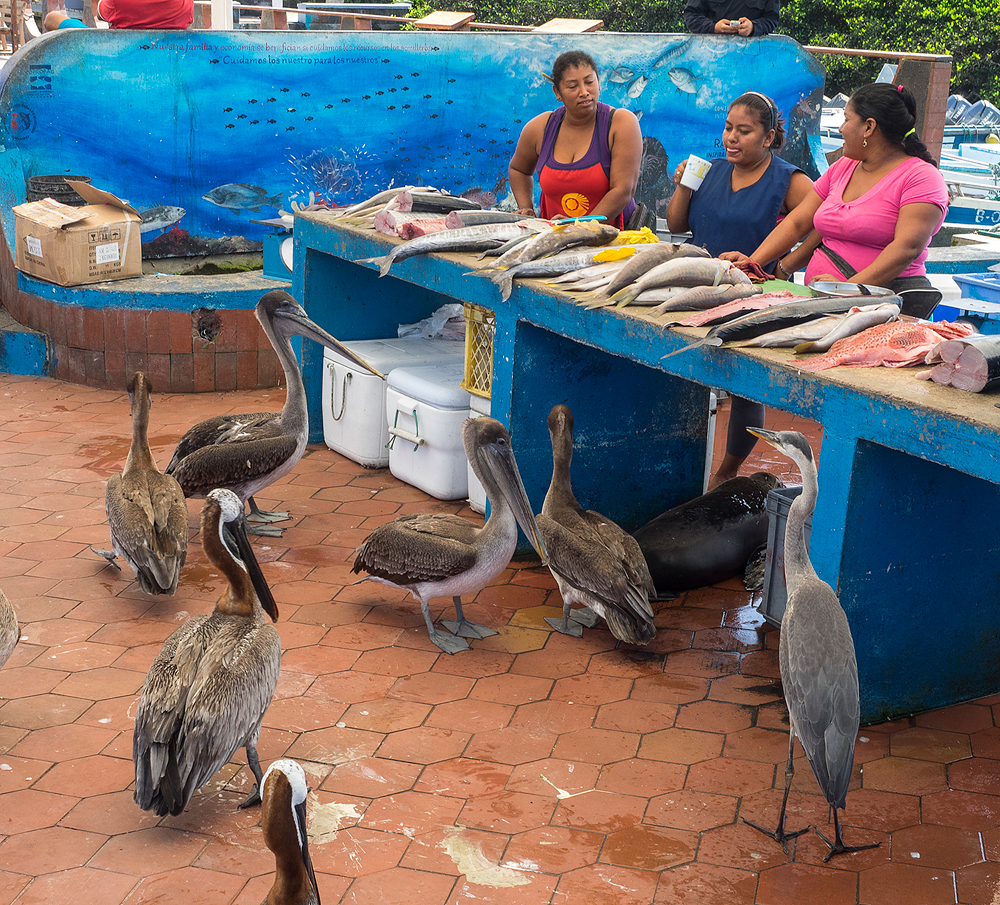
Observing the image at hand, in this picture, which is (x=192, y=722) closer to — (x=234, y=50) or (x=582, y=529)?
(x=582, y=529)

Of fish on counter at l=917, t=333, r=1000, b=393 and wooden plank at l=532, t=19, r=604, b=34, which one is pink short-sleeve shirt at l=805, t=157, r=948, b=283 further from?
wooden plank at l=532, t=19, r=604, b=34

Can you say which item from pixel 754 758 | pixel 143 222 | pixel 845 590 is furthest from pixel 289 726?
pixel 143 222

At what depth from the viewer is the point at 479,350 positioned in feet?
19.8

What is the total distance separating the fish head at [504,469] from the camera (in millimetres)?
4848

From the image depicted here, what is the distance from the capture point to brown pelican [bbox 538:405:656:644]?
4.76 m

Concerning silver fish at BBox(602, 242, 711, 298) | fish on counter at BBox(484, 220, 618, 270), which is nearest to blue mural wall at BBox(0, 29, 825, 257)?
fish on counter at BBox(484, 220, 618, 270)

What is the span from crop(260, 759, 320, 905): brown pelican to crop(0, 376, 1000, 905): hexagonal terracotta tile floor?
2.44 feet

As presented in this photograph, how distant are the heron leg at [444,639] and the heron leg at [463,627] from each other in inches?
1.7

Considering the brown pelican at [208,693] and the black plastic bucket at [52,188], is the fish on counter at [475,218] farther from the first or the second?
the black plastic bucket at [52,188]

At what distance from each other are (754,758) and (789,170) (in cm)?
323

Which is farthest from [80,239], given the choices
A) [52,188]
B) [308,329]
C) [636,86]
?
[636,86]

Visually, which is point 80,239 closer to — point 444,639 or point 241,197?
point 241,197

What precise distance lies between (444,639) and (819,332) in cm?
212

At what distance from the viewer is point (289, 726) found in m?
4.24
